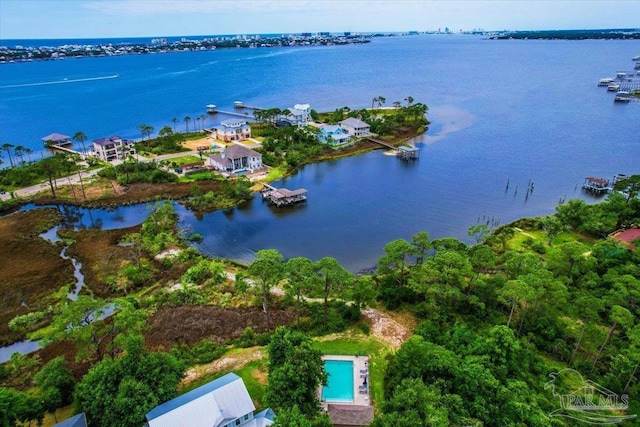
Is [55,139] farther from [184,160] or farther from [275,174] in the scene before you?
[275,174]

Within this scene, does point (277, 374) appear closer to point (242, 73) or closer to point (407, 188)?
point (407, 188)

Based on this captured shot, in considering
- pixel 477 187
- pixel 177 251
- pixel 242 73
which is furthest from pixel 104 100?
pixel 477 187

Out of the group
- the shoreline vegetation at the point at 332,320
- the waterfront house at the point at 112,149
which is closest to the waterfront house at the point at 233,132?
the waterfront house at the point at 112,149

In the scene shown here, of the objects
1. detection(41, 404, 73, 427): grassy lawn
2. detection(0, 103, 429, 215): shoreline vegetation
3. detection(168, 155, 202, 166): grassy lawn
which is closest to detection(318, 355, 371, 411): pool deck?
detection(41, 404, 73, 427): grassy lawn

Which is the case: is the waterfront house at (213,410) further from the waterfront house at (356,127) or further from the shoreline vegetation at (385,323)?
the waterfront house at (356,127)

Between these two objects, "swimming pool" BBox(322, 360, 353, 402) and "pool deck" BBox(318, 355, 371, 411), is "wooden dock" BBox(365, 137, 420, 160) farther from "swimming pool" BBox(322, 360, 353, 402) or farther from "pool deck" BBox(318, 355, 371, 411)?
"swimming pool" BBox(322, 360, 353, 402)

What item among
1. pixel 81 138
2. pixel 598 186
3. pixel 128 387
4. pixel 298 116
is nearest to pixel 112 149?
pixel 81 138
